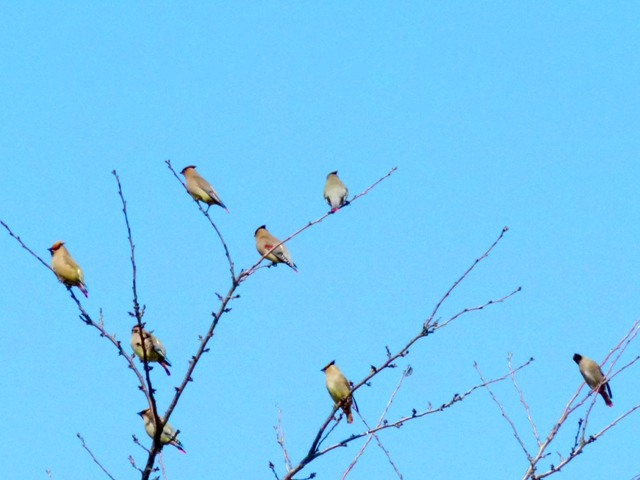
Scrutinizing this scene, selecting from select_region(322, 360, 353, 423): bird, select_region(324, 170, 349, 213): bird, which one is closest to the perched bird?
select_region(322, 360, 353, 423): bird

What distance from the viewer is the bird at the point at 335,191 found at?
10.0 metres

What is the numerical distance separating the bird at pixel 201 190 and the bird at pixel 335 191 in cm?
133

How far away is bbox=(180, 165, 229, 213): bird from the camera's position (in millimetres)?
8984

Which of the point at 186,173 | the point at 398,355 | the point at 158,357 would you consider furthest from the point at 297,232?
the point at 186,173

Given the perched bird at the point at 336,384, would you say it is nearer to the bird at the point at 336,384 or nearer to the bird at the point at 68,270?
the bird at the point at 336,384

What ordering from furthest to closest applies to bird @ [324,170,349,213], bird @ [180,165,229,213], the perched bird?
bird @ [324,170,349,213] → bird @ [180,165,229,213] → the perched bird

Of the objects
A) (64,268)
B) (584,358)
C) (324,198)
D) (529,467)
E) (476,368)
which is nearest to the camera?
(529,467)

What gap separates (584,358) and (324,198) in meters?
3.05

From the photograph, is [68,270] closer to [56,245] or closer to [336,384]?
[56,245]

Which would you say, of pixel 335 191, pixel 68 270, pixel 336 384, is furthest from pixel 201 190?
pixel 336 384

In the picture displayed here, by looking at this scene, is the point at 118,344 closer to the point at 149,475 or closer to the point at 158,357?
the point at 149,475

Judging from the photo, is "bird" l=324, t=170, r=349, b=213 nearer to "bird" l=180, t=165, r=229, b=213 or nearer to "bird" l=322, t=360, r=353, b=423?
"bird" l=180, t=165, r=229, b=213

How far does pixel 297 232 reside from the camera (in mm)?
4879

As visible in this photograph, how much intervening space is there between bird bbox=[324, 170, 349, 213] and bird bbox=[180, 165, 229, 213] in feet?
4.37
